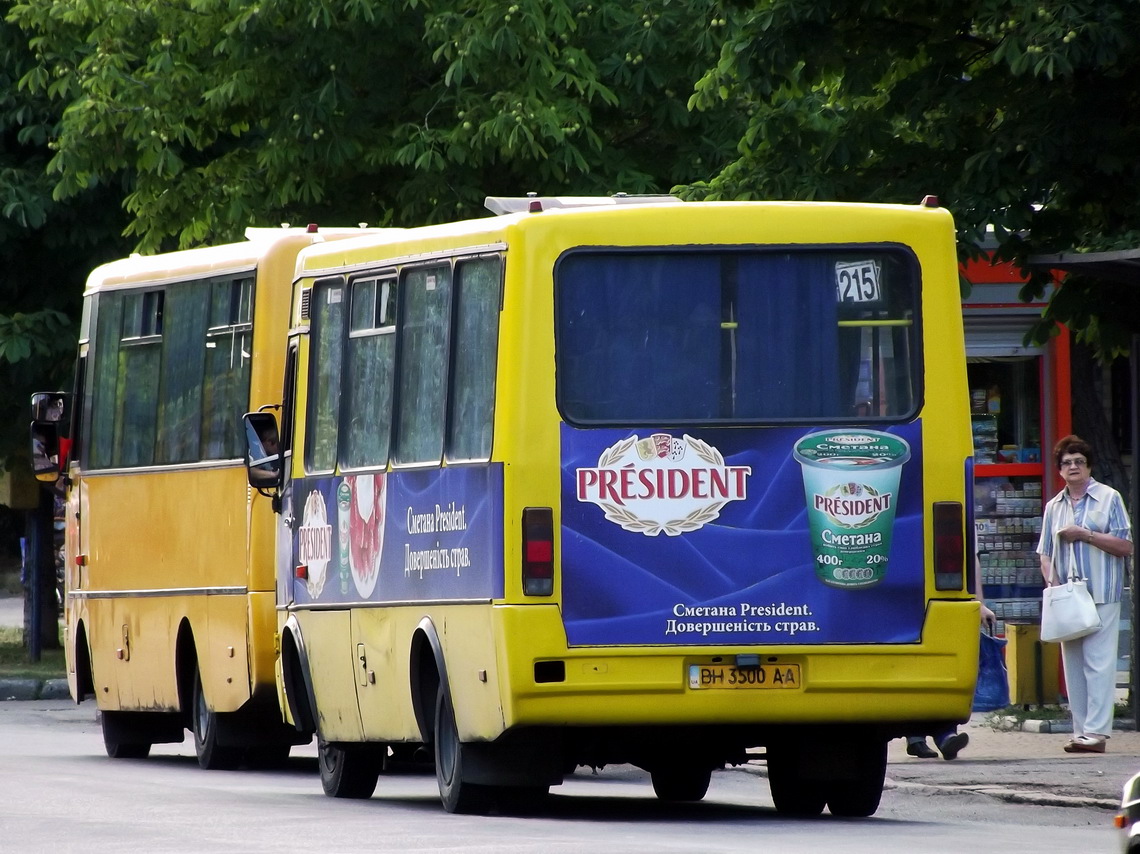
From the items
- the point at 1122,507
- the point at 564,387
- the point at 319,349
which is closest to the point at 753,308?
the point at 564,387

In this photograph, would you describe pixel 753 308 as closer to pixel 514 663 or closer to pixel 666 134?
pixel 514 663

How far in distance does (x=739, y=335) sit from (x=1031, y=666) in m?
8.35

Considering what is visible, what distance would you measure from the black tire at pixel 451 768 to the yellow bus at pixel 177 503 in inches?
158

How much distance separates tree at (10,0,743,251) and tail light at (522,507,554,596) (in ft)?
32.6

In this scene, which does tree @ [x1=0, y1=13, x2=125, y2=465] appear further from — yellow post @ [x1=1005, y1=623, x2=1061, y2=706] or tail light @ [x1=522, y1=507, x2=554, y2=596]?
tail light @ [x1=522, y1=507, x2=554, y2=596]

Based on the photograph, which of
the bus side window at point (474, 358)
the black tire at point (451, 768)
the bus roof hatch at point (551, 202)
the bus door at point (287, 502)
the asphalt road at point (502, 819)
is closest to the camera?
the asphalt road at point (502, 819)

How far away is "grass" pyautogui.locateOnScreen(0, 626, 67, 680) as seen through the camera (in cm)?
2641

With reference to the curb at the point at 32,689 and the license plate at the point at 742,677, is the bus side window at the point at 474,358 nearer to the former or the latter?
the license plate at the point at 742,677

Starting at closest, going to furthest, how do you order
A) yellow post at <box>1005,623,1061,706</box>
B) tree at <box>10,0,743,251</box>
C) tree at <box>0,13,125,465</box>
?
yellow post at <box>1005,623,1061,706</box> < tree at <box>10,0,743,251</box> < tree at <box>0,13,125,465</box>

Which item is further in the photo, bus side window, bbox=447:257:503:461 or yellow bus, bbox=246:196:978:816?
bus side window, bbox=447:257:503:461

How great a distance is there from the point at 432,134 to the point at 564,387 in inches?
414

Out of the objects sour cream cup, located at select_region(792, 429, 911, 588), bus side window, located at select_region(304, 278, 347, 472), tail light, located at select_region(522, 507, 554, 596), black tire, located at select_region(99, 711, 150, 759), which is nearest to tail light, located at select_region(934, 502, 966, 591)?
sour cream cup, located at select_region(792, 429, 911, 588)

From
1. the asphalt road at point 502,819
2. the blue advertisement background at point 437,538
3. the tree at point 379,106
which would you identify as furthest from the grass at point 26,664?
the blue advertisement background at point 437,538

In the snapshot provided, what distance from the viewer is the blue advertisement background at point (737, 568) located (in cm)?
1180
